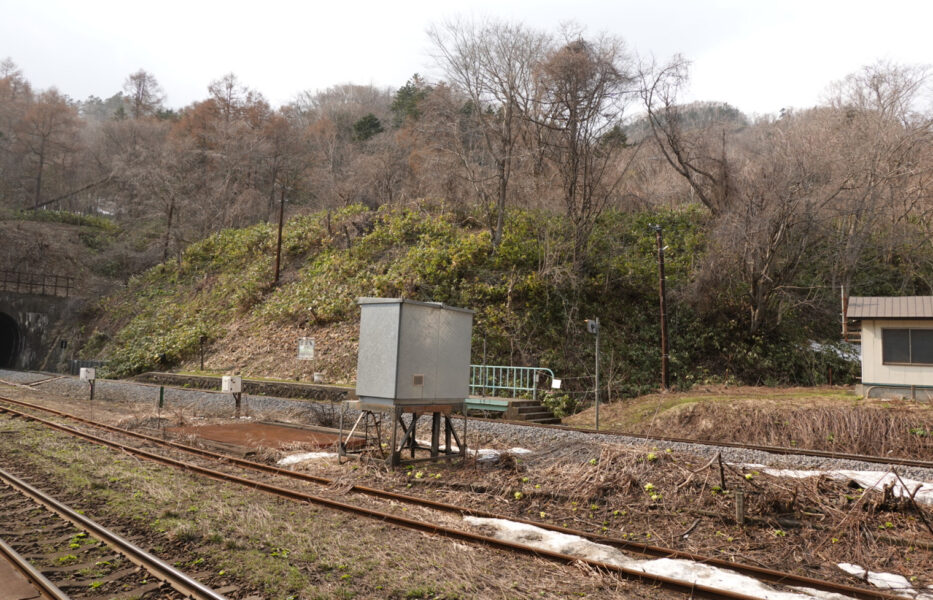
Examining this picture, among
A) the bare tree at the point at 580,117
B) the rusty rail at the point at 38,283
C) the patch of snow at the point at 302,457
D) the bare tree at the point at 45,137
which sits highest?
the bare tree at the point at 45,137

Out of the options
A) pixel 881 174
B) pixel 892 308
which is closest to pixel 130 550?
pixel 892 308

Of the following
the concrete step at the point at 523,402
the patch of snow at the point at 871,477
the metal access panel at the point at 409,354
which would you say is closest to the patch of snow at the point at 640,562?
the metal access panel at the point at 409,354

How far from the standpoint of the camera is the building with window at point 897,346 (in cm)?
1631

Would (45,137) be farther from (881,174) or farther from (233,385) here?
(881,174)

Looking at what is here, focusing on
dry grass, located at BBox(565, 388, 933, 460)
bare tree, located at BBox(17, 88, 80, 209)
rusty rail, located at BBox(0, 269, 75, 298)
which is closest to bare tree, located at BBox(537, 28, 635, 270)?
dry grass, located at BBox(565, 388, 933, 460)

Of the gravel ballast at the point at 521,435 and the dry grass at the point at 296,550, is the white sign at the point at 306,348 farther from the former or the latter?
the dry grass at the point at 296,550

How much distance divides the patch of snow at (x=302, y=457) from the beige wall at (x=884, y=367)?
14986mm

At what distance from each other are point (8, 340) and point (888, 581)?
44.0 metres

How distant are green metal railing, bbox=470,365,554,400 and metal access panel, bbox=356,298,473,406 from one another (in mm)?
8150

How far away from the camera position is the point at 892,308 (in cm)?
1698

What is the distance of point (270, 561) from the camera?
19.7 ft

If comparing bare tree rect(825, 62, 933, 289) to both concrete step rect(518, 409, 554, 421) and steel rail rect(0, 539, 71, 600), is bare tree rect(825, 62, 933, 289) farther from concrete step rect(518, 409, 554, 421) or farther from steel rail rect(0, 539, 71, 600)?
steel rail rect(0, 539, 71, 600)

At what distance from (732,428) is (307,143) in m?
42.8

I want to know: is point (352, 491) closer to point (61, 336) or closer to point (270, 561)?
point (270, 561)
